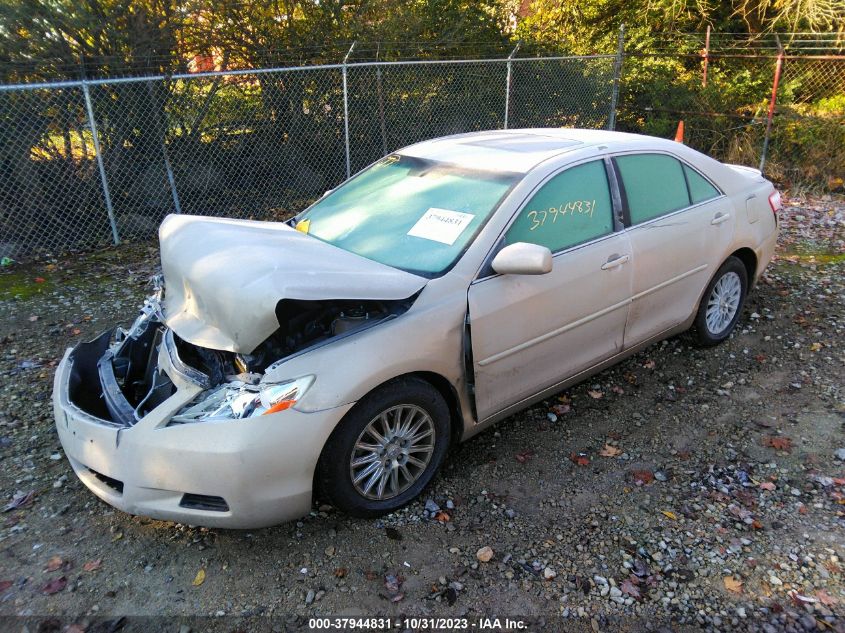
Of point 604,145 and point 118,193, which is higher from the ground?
point 604,145

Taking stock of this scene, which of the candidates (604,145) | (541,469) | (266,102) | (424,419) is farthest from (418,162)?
(266,102)

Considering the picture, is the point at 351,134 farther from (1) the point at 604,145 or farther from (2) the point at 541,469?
(2) the point at 541,469

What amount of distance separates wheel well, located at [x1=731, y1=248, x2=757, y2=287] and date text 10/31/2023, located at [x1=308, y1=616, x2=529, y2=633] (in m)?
3.37

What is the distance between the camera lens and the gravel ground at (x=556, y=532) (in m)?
2.69

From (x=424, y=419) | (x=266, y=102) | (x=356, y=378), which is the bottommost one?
(x=424, y=419)

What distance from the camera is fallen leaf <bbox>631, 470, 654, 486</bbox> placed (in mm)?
3444

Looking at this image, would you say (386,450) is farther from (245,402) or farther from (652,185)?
(652,185)

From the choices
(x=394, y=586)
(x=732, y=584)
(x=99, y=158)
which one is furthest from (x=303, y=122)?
(x=732, y=584)

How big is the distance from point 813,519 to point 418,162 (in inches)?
117

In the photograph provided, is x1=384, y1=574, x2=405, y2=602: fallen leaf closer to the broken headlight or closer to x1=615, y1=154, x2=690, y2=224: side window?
the broken headlight

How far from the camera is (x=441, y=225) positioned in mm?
3479

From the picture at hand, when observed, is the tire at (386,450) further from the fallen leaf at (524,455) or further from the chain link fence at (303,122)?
the chain link fence at (303,122)

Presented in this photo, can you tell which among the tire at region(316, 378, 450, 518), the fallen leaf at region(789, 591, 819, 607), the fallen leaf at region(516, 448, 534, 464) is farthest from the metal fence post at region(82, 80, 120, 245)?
the fallen leaf at region(789, 591, 819, 607)

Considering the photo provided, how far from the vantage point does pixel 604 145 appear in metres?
3.97
